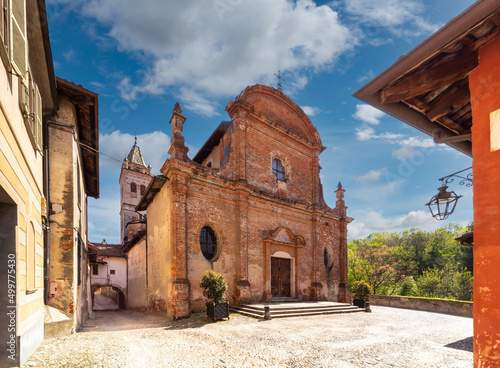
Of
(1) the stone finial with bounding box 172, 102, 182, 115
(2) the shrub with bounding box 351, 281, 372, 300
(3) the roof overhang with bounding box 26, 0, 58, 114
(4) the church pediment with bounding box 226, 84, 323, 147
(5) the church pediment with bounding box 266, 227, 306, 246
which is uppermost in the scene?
(4) the church pediment with bounding box 226, 84, 323, 147

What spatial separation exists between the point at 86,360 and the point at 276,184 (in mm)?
13225

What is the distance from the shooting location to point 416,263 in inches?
1503

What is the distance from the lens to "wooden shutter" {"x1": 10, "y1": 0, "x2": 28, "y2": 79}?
429 cm

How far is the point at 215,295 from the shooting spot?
442 inches

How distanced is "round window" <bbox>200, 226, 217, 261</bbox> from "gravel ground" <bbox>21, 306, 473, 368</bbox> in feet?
11.7

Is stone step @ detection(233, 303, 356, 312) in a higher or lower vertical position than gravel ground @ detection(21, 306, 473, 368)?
lower

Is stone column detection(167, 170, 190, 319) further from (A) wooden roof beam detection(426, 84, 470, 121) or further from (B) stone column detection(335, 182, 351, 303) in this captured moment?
(B) stone column detection(335, 182, 351, 303)

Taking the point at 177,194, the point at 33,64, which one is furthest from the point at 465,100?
the point at 177,194

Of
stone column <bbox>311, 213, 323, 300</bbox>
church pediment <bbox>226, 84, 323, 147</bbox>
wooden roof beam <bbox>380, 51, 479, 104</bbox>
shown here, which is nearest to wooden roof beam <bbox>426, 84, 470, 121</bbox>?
wooden roof beam <bbox>380, 51, 479, 104</bbox>

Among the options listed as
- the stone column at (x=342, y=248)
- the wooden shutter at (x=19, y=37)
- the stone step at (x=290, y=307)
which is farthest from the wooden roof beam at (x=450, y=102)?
the stone column at (x=342, y=248)

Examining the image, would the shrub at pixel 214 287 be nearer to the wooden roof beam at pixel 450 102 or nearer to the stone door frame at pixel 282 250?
the stone door frame at pixel 282 250

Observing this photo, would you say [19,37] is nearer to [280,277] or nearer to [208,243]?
[208,243]

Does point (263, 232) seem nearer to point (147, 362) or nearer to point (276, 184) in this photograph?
point (276, 184)

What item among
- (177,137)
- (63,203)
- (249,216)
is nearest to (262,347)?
(63,203)
